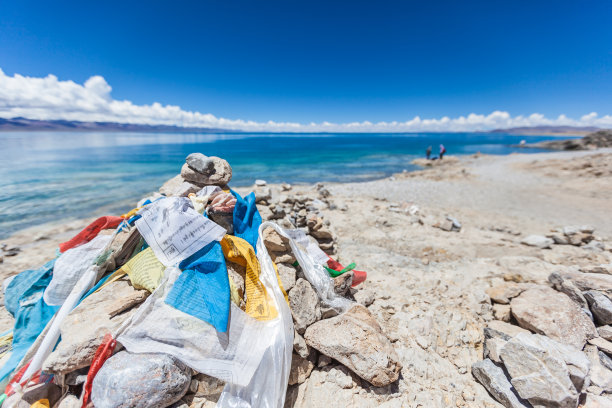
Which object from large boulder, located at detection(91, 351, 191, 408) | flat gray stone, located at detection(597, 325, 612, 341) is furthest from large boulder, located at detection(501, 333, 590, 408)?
large boulder, located at detection(91, 351, 191, 408)

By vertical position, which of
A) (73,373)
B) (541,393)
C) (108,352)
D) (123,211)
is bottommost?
(123,211)

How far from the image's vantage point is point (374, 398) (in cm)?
226

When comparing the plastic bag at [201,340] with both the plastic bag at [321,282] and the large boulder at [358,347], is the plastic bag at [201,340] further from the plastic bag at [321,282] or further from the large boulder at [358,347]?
the plastic bag at [321,282]

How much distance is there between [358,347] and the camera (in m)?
2.33

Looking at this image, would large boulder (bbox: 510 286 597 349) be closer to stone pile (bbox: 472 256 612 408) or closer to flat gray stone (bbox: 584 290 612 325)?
stone pile (bbox: 472 256 612 408)

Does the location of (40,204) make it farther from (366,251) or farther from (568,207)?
(568,207)

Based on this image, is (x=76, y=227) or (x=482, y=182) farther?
(x=482, y=182)

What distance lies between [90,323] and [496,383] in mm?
3977

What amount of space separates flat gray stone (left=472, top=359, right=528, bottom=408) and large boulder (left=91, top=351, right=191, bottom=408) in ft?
9.65

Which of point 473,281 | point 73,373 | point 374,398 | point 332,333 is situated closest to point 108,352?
point 73,373

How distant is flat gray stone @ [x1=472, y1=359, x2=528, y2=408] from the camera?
2.21 meters

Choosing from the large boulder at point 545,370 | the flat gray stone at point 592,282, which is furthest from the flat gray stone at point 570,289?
the large boulder at point 545,370

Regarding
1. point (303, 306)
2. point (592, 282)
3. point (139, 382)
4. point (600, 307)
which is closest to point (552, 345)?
point (600, 307)

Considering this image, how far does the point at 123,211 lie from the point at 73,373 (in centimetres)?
1051
